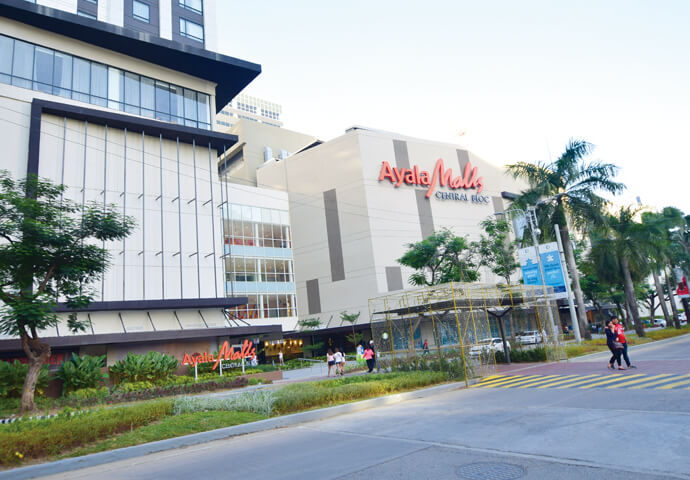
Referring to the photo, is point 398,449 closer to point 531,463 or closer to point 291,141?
point 531,463

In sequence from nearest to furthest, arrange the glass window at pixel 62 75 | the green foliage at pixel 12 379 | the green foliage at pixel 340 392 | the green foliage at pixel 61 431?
1. the green foliage at pixel 61 431
2. the green foliage at pixel 340 392
3. the green foliage at pixel 12 379
4. the glass window at pixel 62 75

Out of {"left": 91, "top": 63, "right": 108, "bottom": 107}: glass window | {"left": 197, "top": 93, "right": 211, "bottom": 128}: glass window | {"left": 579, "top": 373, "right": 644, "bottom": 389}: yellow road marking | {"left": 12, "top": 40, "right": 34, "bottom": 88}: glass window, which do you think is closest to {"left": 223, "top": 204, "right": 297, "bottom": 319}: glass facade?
{"left": 197, "top": 93, "right": 211, "bottom": 128}: glass window

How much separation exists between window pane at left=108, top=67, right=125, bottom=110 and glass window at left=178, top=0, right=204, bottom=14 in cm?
1088

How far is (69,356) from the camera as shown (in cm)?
2736

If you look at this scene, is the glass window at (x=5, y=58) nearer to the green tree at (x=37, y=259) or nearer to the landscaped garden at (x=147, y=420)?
the green tree at (x=37, y=259)

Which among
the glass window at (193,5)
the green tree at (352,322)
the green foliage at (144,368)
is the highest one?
the glass window at (193,5)

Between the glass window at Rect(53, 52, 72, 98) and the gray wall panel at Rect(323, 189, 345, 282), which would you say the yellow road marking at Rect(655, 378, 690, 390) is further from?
the gray wall panel at Rect(323, 189, 345, 282)

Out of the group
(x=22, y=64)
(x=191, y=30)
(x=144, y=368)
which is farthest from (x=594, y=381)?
(x=191, y=30)

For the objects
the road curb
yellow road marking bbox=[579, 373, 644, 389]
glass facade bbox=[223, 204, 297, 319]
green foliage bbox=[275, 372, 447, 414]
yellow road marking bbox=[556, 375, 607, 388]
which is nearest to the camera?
the road curb

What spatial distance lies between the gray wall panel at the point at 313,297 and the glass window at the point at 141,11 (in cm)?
3157

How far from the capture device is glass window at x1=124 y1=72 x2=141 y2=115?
1361 inches

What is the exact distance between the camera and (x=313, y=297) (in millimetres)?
54875

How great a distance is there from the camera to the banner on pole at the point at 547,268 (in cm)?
2631

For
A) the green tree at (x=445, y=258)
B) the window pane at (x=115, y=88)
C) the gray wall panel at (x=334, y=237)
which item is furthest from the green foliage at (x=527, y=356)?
the window pane at (x=115, y=88)
